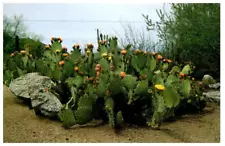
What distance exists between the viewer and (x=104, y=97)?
4.45 metres

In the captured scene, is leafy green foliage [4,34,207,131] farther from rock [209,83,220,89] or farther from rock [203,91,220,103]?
rock [209,83,220,89]

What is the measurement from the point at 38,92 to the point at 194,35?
13.4 ft

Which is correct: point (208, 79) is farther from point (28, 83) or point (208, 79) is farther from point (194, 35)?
point (28, 83)

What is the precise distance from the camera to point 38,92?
15.5 feet

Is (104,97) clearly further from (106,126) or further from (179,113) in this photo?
(179,113)

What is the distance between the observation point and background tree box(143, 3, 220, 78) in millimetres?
7617

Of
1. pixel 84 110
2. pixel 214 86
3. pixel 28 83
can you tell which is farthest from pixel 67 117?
pixel 214 86

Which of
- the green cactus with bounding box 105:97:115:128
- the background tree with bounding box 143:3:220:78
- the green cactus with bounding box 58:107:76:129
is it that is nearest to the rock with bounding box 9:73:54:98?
the green cactus with bounding box 58:107:76:129

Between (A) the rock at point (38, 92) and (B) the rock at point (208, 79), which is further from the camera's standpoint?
(B) the rock at point (208, 79)

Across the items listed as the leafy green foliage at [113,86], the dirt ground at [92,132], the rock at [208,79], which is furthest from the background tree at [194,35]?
the dirt ground at [92,132]

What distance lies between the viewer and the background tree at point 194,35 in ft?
25.0

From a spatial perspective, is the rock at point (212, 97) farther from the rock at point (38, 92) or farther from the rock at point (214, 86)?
the rock at point (38, 92)

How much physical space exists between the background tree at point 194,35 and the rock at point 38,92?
131 inches

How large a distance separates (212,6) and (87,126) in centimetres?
439
